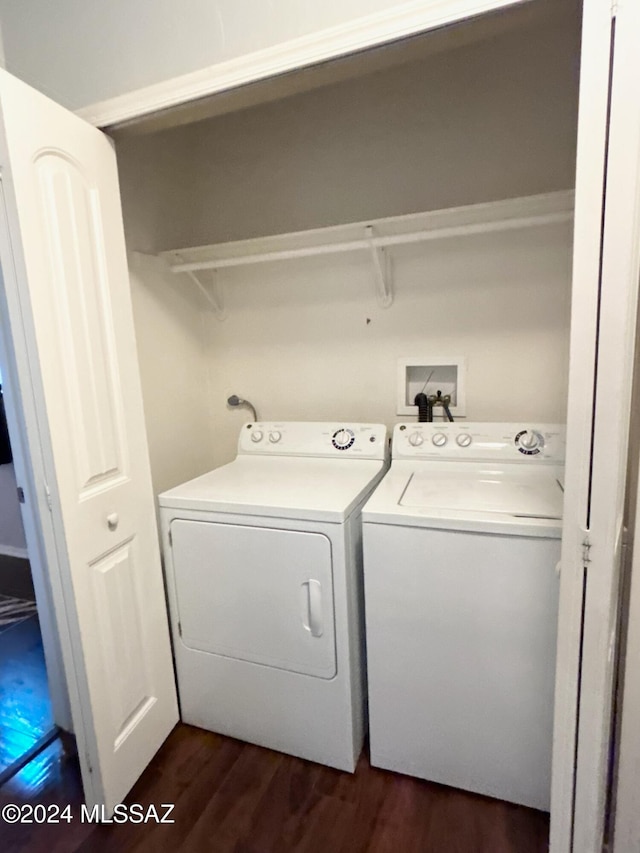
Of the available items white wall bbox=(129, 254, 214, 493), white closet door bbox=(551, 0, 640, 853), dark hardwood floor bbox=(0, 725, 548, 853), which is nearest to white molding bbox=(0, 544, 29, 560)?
white wall bbox=(129, 254, 214, 493)

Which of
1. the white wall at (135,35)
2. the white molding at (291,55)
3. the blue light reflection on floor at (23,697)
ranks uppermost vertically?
the white wall at (135,35)

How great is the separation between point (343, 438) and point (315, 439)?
5.0 inches

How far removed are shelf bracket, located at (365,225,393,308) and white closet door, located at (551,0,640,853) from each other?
38.5 inches

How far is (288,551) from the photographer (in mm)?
1457

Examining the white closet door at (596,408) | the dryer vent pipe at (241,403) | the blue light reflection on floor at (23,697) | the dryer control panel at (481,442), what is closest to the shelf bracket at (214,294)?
the dryer vent pipe at (241,403)

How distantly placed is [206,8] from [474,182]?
1126 mm

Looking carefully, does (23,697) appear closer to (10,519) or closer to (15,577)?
(15,577)

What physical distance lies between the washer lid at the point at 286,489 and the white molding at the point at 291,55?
1135mm

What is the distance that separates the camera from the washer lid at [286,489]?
4.70 feet

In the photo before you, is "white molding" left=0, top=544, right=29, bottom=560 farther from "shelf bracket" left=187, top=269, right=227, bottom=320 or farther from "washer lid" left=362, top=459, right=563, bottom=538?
"washer lid" left=362, top=459, right=563, bottom=538

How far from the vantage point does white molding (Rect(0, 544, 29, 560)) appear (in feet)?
9.45

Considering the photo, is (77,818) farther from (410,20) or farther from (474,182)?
(474,182)

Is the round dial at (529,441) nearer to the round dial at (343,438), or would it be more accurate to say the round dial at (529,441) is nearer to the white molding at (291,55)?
the round dial at (343,438)

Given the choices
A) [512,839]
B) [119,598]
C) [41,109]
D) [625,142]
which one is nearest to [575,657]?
[512,839]
